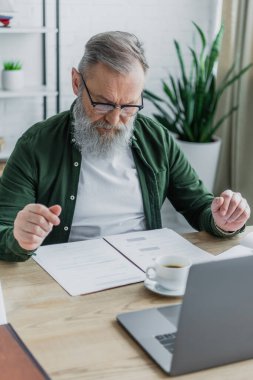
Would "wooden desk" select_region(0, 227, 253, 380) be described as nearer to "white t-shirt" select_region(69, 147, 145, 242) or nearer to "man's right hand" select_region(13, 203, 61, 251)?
"man's right hand" select_region(13, 203, 61, 251)

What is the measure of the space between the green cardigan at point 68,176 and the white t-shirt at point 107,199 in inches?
1.2

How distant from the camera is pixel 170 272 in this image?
1520 millimetres

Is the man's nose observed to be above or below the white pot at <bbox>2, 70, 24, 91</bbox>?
above

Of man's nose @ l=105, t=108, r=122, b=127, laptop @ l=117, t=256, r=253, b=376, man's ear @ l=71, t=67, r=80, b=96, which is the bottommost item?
laptop @ l=117, t=256, r=253, b=376

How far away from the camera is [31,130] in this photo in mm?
2057

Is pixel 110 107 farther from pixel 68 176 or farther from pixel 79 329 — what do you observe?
pixel 79 329

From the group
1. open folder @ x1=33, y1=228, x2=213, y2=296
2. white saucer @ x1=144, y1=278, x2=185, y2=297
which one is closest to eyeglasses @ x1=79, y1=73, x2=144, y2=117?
open folder @ x1=33, y1=228, x2=213, y2=296

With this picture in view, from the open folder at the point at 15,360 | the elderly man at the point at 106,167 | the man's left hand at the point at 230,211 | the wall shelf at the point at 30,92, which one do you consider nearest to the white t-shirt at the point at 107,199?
the elderly man at the point at 106,167

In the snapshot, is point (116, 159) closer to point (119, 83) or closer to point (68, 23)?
point (119, 83)

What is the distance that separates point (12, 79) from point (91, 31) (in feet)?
2.29

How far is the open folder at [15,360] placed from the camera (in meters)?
1.18

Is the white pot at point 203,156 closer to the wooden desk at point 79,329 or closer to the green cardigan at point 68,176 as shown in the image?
the green cardigan at point 68,176

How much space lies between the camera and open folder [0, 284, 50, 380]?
1.18m

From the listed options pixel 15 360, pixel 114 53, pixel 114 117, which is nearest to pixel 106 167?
pixel 114 117
